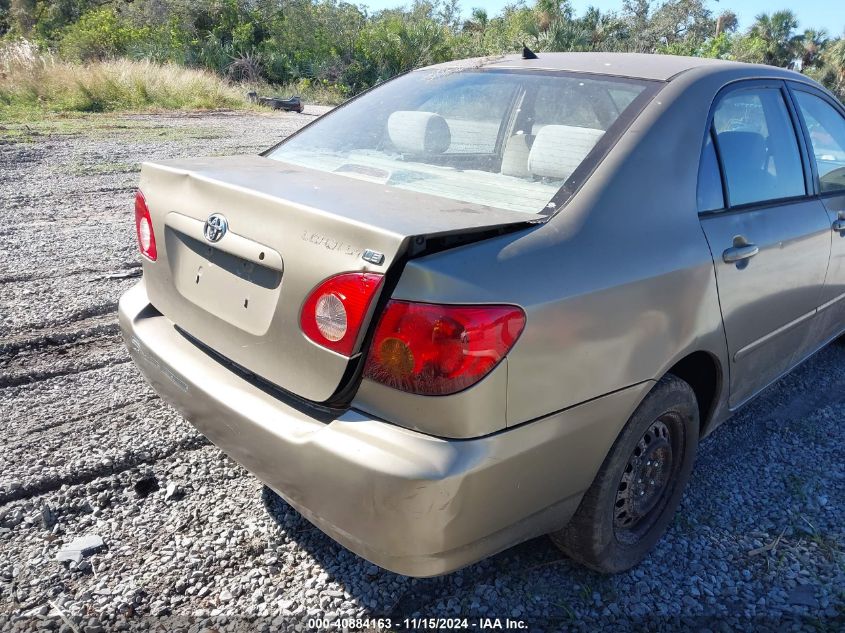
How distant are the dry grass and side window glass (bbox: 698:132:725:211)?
15.5 metres

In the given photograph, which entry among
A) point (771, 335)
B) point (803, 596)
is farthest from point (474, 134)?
point (803, 596)

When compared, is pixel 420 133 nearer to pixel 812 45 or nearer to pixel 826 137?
pixel 826 137

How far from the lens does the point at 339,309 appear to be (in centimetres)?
169

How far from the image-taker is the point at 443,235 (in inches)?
64.8

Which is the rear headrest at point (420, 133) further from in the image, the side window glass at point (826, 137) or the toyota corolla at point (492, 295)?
the side window glass at point (826, 137)

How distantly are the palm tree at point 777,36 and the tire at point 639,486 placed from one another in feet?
155

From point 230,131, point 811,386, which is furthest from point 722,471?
point 230,131

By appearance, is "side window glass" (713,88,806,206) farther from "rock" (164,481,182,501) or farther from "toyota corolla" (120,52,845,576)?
"rock" (164,481,182,501)

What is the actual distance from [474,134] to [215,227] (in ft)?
4.00

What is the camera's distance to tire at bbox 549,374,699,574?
2.08 m

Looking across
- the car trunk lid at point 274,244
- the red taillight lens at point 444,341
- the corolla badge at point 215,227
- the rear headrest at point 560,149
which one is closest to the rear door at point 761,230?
the rear headrest at point 560,149

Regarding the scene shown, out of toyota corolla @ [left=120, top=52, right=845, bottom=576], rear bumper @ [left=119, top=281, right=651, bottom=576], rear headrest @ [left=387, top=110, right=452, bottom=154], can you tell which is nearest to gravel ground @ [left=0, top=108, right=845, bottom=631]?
toyota corolla @ [left=120, top=52, right=845, bottom=576]

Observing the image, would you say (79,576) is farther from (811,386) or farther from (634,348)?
(811,386)

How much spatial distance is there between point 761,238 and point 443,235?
149cm
